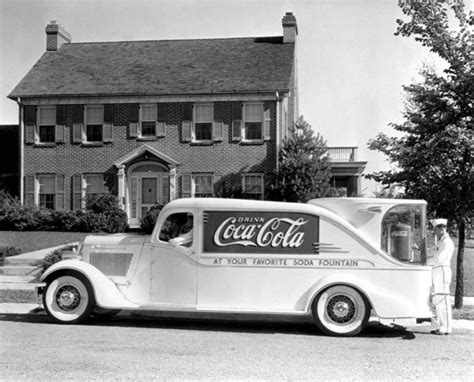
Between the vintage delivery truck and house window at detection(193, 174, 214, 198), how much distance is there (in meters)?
17.4

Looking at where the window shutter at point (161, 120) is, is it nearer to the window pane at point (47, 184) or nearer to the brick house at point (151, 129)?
the brick house at point (151, 129)

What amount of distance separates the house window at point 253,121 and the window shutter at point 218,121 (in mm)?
1024

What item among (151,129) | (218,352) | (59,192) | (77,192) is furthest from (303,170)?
(218,352)

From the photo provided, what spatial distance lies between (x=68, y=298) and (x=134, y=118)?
18745 mm

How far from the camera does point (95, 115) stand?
92.3ft

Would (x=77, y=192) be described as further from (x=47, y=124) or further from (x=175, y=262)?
(x=175, y=262)

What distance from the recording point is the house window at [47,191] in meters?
28.0

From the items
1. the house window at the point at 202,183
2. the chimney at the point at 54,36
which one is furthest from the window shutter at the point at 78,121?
the house window at the point at 202,183

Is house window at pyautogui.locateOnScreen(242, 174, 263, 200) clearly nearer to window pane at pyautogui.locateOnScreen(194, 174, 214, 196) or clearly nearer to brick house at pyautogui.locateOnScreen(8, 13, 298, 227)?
brick house at pyautogui.locateOnScreen(8, 13, 298, 227)

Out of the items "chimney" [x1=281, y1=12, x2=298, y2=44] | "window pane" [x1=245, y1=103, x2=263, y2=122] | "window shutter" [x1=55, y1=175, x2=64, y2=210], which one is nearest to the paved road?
"window pane" [x1=245, y1=103, x2=263, y2=122]

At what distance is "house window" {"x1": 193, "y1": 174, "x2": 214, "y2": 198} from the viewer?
27188 millimetres

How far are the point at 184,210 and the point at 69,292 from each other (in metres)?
2.16

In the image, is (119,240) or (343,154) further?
Result: (343,154)

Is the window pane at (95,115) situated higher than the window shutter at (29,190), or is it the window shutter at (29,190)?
the window pane at (95,115)
